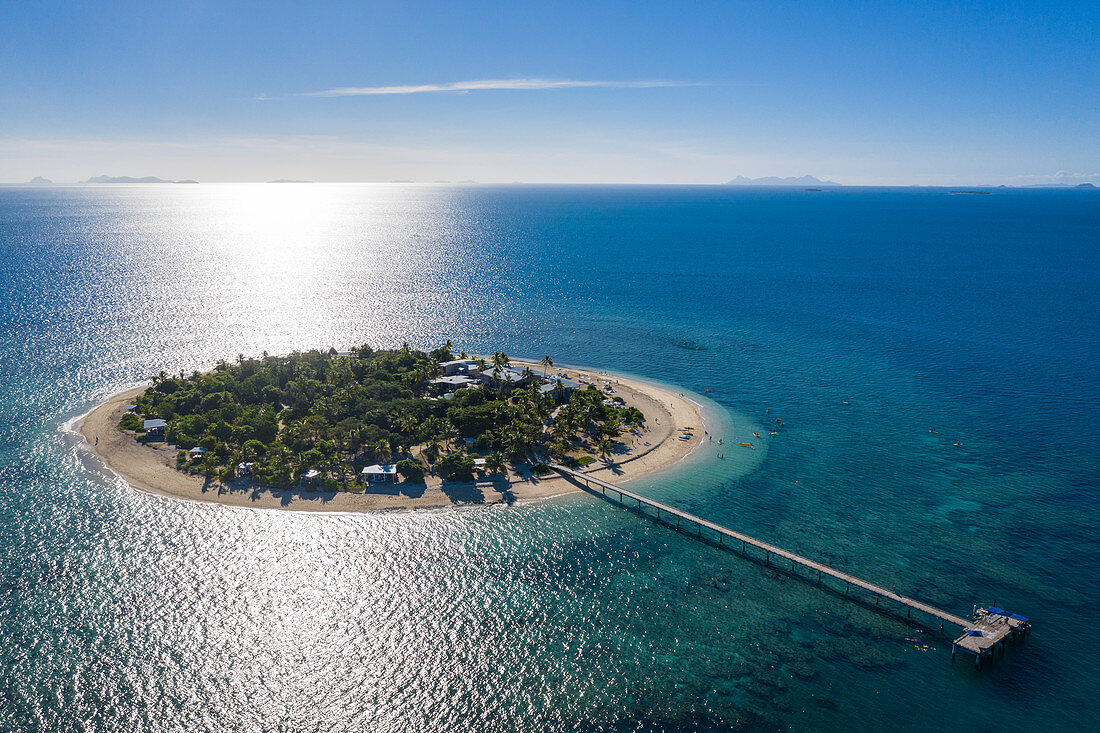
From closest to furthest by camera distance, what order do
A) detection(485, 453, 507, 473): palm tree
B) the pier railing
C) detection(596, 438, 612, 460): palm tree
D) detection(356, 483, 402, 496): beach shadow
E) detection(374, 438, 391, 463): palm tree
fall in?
1. the pier railing
2. detection(356, 483, 402, 496): beach shadow
3. detection(485, 453, 507, 473): palm tree
4. detection(374, 438, 391, 463): palm tree
5. detection(596, 438, 612, 460): palm tree

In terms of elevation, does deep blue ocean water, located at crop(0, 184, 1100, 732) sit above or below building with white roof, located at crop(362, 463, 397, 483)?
below

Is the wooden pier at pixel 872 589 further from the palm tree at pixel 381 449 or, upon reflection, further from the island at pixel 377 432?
the palm tree at pixel 381 449

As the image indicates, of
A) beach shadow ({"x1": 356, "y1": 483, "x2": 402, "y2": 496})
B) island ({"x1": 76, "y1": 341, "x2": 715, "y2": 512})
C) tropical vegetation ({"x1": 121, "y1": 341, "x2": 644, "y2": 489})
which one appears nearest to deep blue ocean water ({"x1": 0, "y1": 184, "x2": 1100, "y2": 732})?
island ({"x1": 76, "y1": 341, "x2": 715, "y2": 512})

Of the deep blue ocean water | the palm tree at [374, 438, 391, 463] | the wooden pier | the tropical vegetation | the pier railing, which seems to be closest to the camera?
the deep blue ocean water

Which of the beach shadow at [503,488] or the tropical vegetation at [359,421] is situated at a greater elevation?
the tropical vegetation at [359,421]

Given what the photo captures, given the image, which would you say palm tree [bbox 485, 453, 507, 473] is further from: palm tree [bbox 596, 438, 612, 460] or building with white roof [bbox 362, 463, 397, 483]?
palm tree [bbox 596, 438, 612, 460]

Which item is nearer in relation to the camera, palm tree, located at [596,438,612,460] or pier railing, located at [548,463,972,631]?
pier railing, located at [548,463,972,631]

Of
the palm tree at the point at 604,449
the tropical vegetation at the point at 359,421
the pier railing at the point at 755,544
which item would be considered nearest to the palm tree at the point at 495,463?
the tropical vegetation at the point at 359,421

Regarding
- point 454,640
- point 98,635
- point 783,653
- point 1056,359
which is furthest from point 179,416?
point 1056,359
